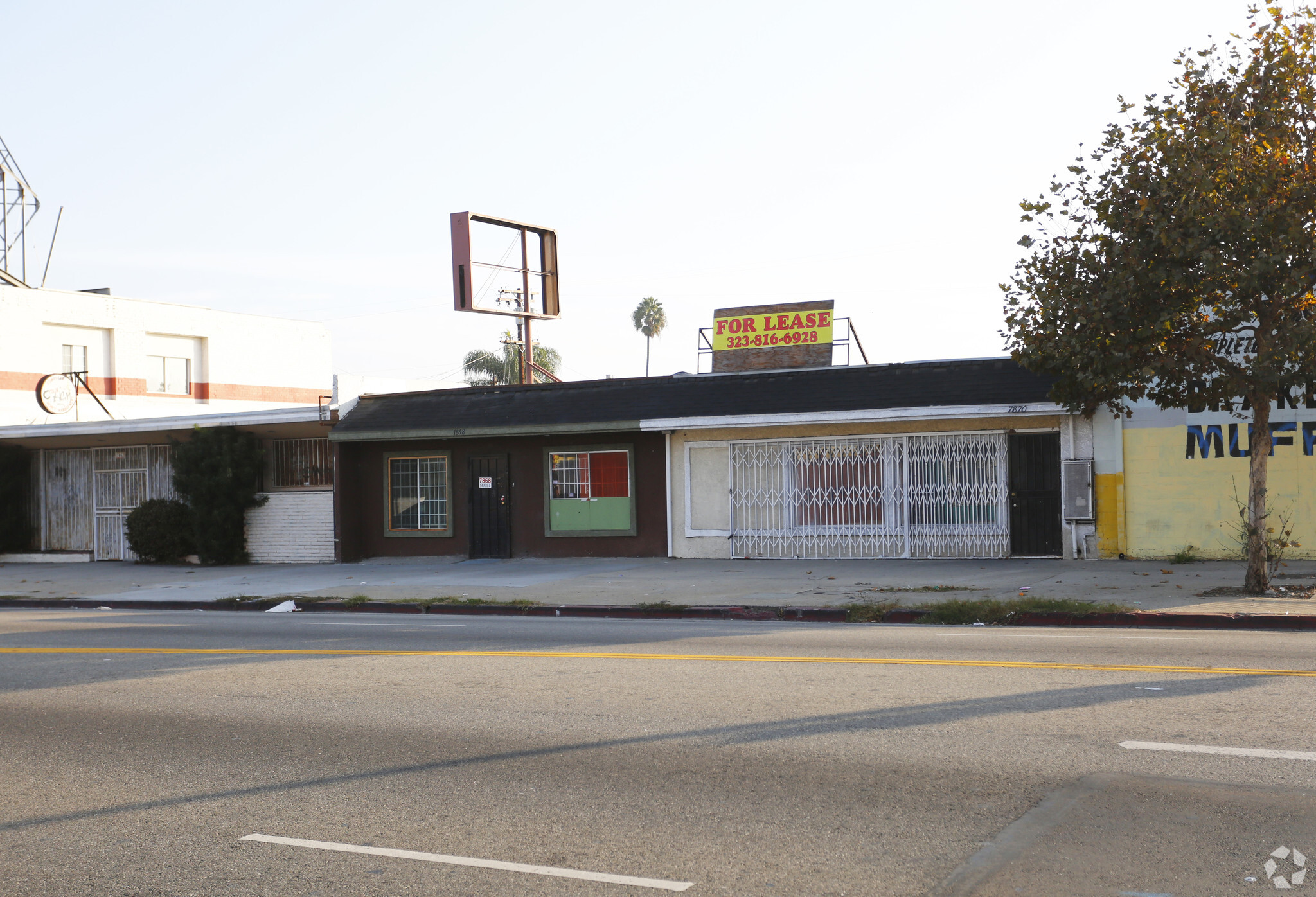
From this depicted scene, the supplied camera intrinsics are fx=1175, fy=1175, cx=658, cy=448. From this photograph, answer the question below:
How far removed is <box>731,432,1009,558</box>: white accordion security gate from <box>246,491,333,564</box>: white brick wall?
9.35 metres

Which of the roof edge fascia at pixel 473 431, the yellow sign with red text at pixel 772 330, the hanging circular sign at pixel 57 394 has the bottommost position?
the roof edge fascia at pixel 473 431

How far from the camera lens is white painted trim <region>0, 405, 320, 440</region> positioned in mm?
25250

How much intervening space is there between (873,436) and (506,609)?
8373mm

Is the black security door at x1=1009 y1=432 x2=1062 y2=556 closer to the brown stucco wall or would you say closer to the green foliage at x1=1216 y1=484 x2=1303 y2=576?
the green foliage at x1=1216 y1=484 x2=1303 y2=576

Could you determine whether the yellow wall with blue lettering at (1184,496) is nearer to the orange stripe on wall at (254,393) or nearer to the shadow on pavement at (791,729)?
the shadow on pavement at (791,729)

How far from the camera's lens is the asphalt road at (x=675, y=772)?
4879 millimetres

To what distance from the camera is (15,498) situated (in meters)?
29.5

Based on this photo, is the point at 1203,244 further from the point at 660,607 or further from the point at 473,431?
the point at 473,431

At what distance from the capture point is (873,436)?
21.8m

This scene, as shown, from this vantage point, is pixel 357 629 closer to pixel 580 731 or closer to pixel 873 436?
pixel 580 731

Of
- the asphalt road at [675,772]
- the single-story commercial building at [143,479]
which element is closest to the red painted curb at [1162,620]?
the asphalt road at [675,772]

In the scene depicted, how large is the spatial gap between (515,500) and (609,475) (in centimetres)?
219

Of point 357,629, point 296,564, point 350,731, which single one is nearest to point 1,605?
point 296,564

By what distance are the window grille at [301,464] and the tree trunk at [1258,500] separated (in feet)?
61.0
